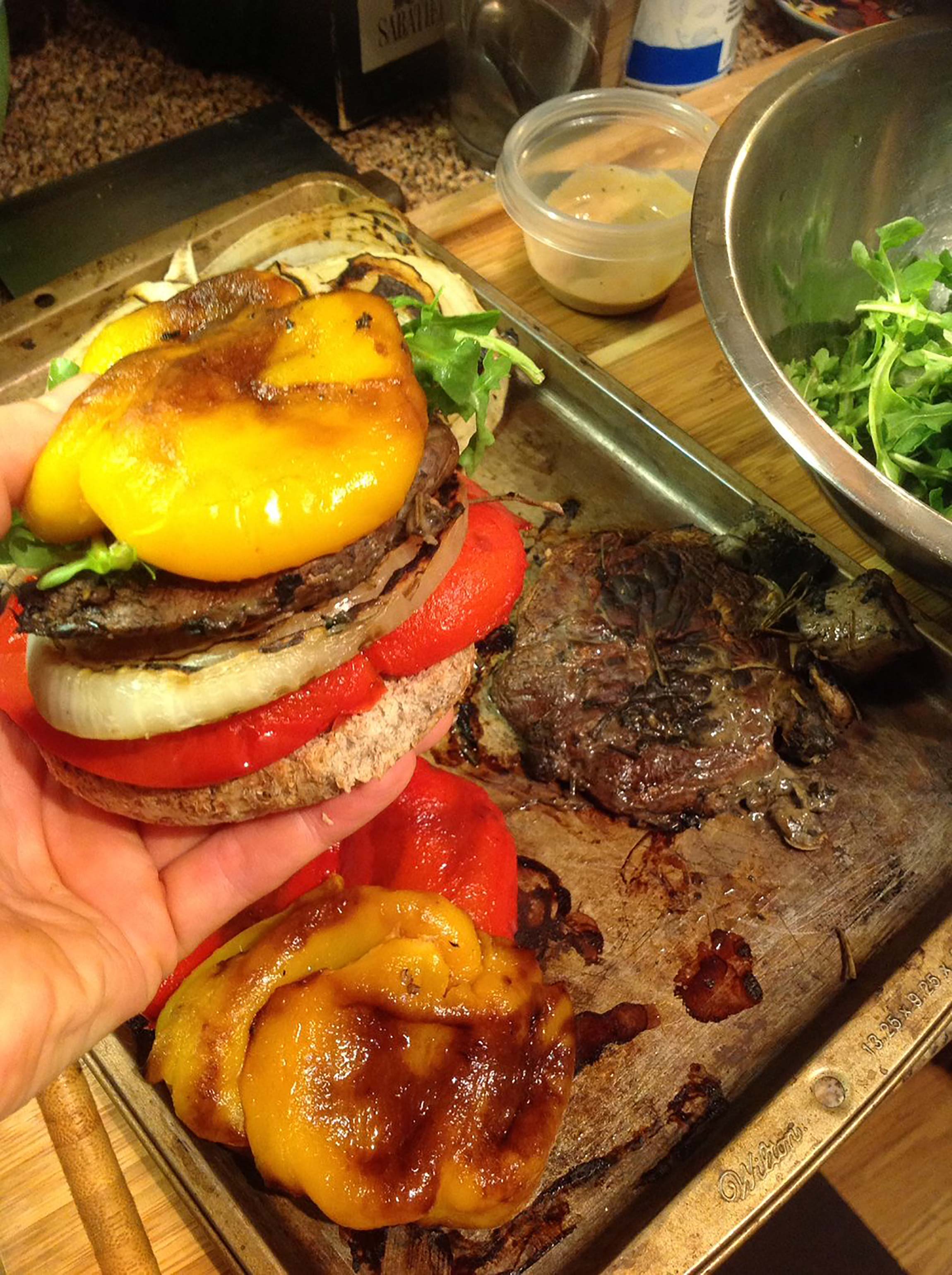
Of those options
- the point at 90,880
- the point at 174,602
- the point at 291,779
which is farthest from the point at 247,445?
the point at 90,880

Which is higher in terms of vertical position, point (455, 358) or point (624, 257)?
point (455, 358)

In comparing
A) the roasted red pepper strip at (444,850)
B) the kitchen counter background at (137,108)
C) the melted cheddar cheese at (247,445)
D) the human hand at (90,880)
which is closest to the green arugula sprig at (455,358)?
the melted cheddar cheese at (247,445)

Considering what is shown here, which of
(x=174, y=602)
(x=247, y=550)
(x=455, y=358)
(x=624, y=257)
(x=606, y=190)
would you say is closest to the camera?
(x=247, y=550)

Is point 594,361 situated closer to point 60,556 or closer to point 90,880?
point 60,556

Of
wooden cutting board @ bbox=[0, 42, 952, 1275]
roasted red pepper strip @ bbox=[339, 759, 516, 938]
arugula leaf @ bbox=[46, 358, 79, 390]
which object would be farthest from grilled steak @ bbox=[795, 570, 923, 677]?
arugula leaf @ bbox=[46, 358, 79, 390]

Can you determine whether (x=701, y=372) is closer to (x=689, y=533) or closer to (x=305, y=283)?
(x=689, y=533)

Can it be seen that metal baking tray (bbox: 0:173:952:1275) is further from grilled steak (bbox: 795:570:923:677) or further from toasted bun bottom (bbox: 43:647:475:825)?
toasted bun bottom (bbox: 43:647:475:825)

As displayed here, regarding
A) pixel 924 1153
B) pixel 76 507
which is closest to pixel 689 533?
pixel 76 507
